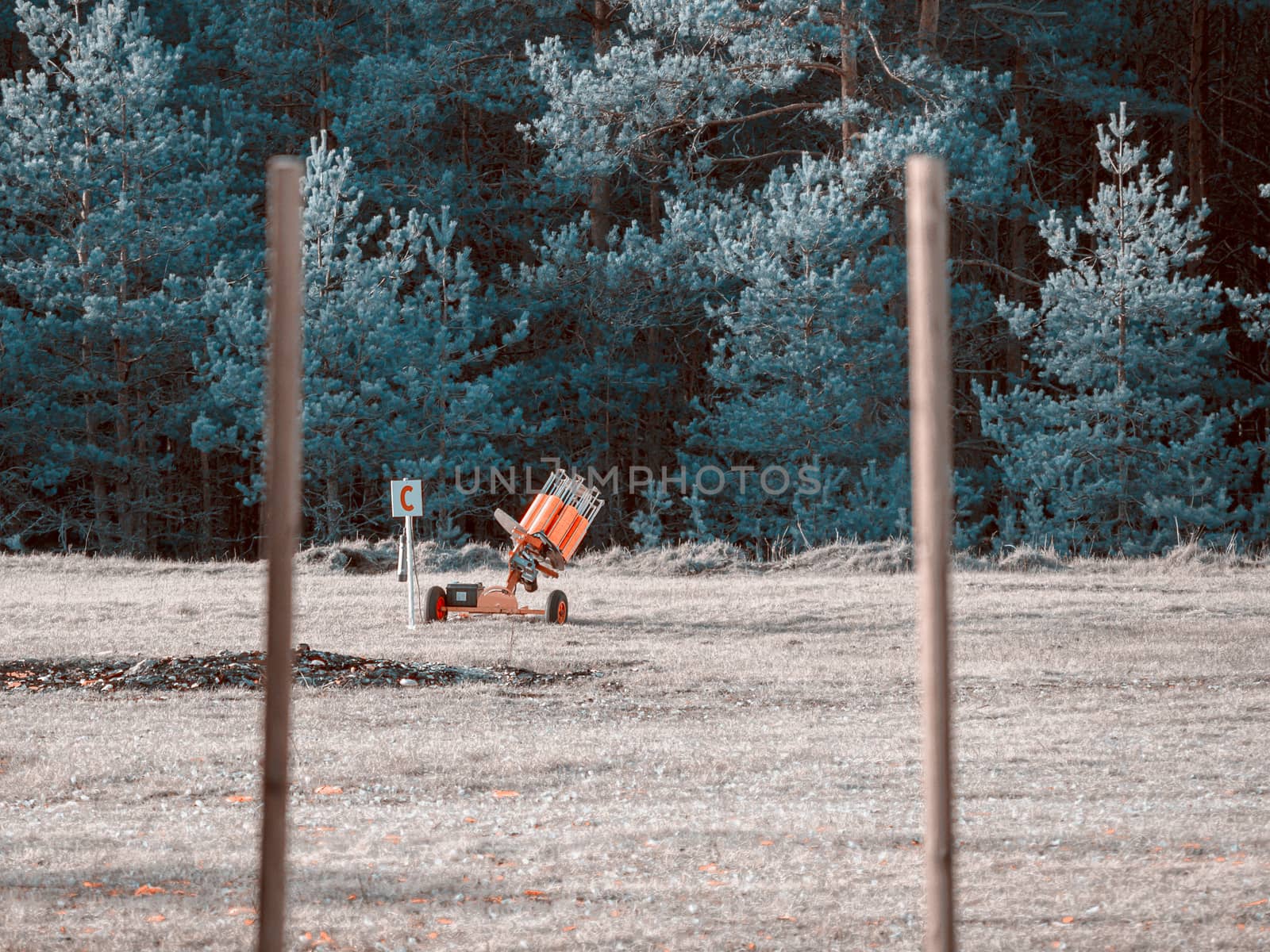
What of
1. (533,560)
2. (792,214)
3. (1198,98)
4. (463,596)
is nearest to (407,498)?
(463,596)

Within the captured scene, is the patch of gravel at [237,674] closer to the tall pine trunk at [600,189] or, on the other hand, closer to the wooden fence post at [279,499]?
the wooden fence post at [279,499]

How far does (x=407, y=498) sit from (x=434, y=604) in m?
1.35

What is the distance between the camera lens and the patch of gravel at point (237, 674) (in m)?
11.1

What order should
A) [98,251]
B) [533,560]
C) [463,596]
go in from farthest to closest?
[98,251] → [533,560] → [463,596]

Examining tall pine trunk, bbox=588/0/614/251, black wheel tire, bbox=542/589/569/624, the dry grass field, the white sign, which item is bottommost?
the dry grass field

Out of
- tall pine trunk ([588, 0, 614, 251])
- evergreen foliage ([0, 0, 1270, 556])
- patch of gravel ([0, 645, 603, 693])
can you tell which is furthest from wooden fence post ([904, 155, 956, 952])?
tall pine trunk ([588, 0, 614, 251])

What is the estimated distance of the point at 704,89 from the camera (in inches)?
981

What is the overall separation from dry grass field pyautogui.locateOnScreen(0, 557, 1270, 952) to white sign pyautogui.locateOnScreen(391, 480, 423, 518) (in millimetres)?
1116

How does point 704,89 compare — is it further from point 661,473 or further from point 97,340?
point 97,340

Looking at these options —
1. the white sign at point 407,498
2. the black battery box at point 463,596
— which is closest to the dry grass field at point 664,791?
the black battery box at point 463,596

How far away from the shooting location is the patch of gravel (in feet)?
36.6

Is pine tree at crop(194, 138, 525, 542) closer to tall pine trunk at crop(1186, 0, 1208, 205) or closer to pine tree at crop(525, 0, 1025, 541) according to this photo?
pine tree at crop(525, 0, 1025, 541)

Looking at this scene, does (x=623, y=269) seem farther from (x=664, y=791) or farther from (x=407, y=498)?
(x=664, y=791)

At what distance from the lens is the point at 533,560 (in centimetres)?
1538
